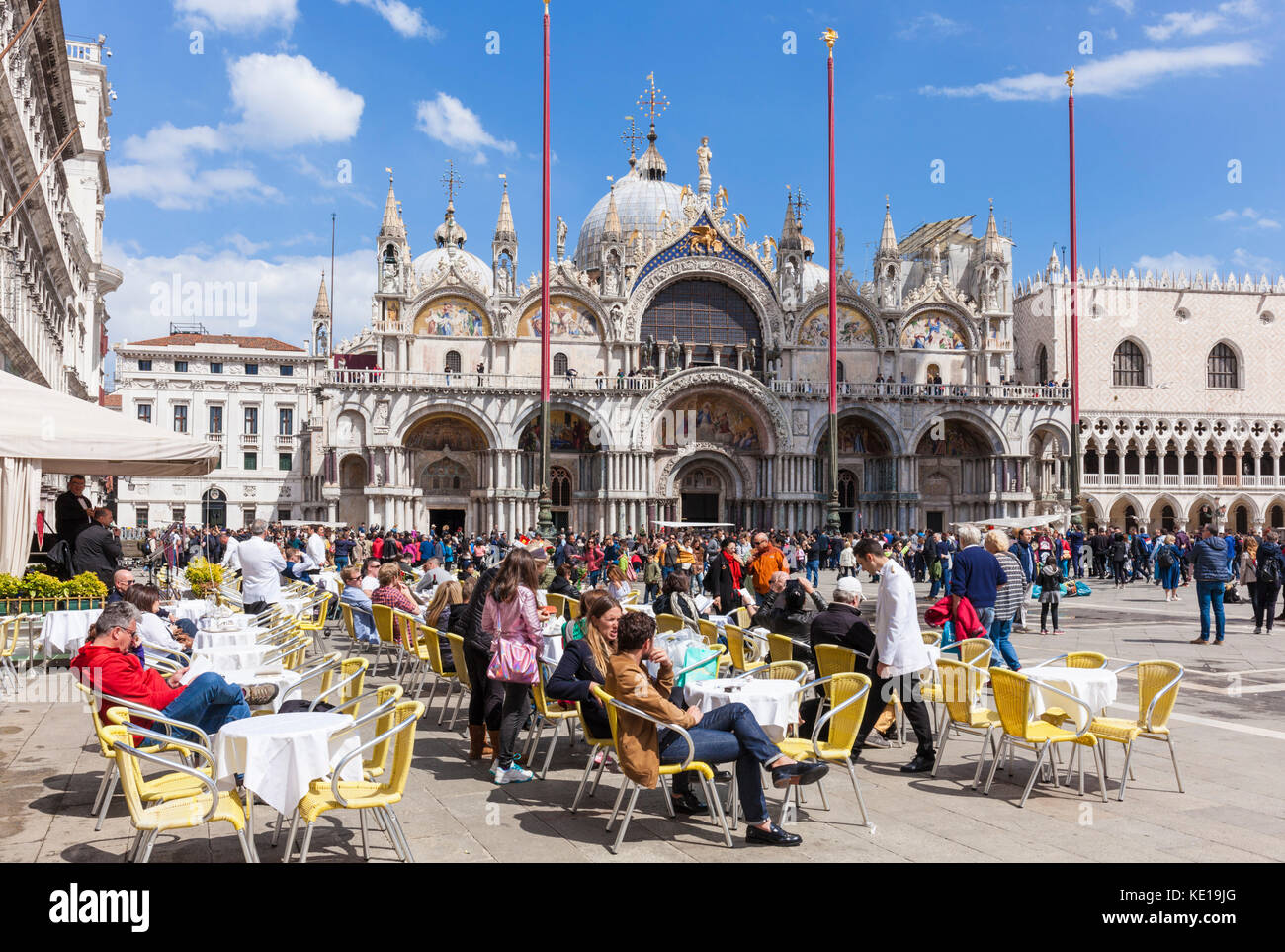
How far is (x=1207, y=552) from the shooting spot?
555 inches

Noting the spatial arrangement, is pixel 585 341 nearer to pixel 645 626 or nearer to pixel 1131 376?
pixel 1131 376

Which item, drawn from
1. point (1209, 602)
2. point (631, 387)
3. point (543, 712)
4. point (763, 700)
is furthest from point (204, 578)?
point (631, 387)

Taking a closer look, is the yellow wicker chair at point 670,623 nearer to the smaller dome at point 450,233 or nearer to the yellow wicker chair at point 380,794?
the yellow wicker chair at point 380,794

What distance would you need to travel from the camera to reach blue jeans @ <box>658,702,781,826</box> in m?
5.69

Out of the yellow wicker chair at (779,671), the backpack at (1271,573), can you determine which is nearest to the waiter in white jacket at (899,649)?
the yellow wicker chair at (779,671)

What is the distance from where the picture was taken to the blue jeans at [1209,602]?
45.4 ft

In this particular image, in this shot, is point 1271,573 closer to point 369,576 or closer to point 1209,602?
point 1209,602

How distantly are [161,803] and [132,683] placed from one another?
102 cm

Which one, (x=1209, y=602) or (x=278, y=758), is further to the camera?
(x=1209, y=602)

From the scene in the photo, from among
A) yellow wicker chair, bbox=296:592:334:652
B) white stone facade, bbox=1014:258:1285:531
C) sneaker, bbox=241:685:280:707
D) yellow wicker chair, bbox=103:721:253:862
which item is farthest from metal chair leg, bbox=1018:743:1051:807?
white stone facade, bbox=1014:258:1285:531

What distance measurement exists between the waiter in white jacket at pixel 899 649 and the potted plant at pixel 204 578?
11361 millimetres

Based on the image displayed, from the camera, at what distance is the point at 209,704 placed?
5.80 metres

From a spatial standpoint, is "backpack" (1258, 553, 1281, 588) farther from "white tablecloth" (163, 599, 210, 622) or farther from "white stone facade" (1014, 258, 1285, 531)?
"white stone facade" (1014, 258, 1285, 531)
